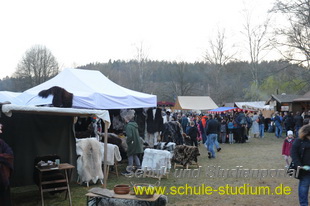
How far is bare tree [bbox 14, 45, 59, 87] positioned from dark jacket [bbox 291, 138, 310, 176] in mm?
38226

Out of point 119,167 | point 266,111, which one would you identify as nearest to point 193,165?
point 119,167

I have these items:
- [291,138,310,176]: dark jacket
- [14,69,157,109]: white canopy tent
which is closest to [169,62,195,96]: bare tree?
[14,69,157,109]: white canopy tent

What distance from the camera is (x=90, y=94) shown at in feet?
28.8

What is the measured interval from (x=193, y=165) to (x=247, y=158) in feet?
8.25

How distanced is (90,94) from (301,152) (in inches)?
235

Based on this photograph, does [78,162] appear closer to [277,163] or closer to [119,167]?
[119,167]

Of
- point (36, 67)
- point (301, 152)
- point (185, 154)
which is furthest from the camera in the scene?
point (36, 67)

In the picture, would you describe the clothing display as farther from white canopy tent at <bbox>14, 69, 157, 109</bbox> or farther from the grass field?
white canopy tent at <bbox>14, 69, 157, 109</bbox>

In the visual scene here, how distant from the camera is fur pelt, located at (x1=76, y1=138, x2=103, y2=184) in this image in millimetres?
7096

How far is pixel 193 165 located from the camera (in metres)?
9.84

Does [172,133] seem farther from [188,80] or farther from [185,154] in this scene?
[188,80]

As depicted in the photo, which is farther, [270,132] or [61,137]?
[270,132]

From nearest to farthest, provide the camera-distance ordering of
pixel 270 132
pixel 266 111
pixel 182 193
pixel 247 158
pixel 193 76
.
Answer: pixel 182 193, pixel 247 158, pixel 270 132, pixel 266 111, pixel 193 76

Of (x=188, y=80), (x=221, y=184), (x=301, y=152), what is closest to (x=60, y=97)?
(x=221, y=184)
